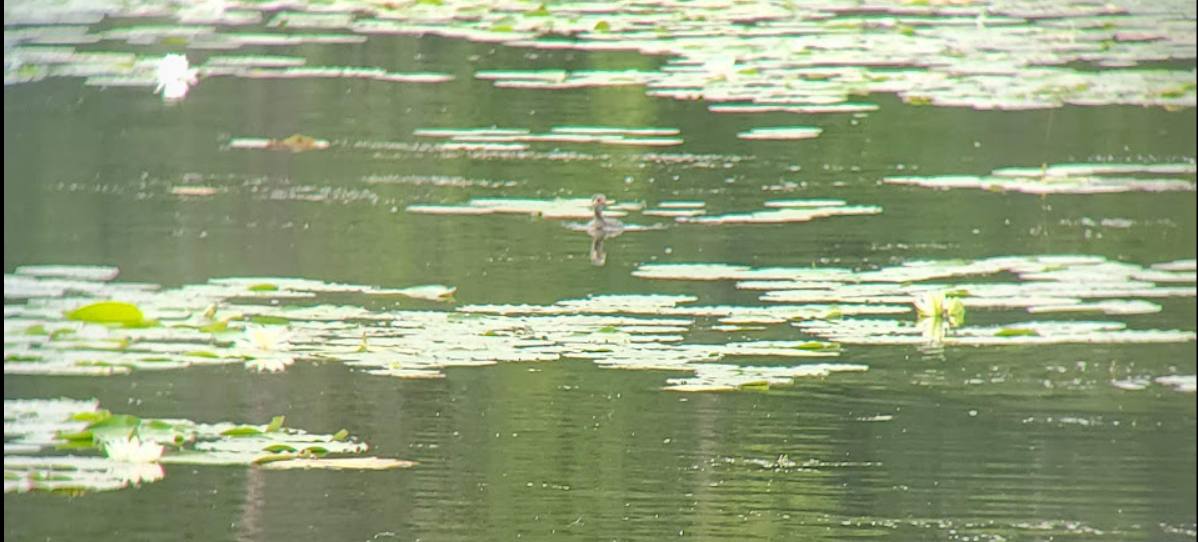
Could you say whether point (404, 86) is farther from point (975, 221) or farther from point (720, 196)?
point (975, 221)

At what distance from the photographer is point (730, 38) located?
40.7 ft

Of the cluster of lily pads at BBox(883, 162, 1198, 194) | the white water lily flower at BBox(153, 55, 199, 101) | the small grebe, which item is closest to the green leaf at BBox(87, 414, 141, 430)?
the small grebe

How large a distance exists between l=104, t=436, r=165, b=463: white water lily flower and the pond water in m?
0.04

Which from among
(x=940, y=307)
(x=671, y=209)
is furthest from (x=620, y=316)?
(x=671, y=209)

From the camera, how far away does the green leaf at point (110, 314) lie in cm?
500

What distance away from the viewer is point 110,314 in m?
5.00

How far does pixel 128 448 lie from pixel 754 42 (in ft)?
28.3

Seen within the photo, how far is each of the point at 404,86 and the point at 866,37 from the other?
341 centimetres

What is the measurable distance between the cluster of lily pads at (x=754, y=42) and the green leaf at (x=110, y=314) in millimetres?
4847

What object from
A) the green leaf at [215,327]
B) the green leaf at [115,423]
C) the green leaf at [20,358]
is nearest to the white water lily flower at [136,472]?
the green leaf at [115,423]

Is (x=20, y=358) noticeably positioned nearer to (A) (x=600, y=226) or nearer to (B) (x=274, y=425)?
(B) (x=274, y=425)

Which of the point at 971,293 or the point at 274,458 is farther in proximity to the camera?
the point at 971,293

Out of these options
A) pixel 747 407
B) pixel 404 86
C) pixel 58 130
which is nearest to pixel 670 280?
pixel 747 407

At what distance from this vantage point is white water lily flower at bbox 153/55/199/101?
10.0 meters
